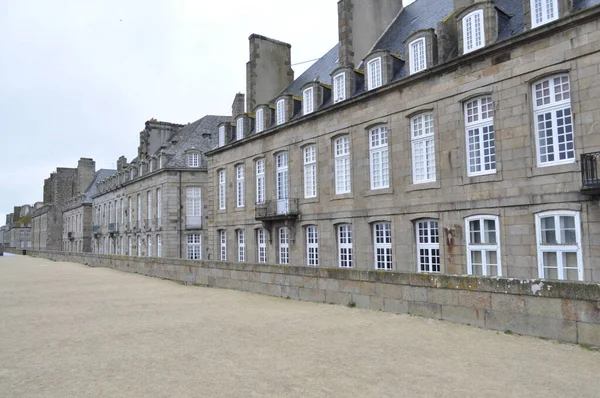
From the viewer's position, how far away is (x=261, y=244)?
79.2ft

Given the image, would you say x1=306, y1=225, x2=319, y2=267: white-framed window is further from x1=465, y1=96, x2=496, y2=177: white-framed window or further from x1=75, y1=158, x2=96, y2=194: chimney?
x1=75, y1=158, x2=96, y2=194: chimney

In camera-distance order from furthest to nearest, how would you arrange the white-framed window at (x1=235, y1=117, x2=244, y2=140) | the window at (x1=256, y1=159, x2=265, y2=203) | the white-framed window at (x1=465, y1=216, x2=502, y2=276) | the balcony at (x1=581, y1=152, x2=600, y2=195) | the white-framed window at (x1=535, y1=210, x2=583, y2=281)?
the white-framed window at (x1=235, y1=117, x2=244, y2=140) → the window at (x1=256, y1=159, x2=265, y2=203) → the white-framed window at (x1=465, y1=216, x2=502, y2=276) → the white-framed window at (x1=535, y1=210, x2=583, y2=281) → the balcony at (x1=581, y1=152, x2=600, y2=195)

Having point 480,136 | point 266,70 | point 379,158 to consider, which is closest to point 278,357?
point 480,136

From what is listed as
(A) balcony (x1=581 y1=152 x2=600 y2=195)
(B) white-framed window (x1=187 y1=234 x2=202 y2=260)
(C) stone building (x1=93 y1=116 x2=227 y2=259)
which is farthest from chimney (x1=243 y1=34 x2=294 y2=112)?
(A) balcony (x1=581 y1=152 x2=600 y2=195)

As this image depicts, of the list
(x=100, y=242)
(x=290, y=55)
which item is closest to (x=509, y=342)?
(x=290, y=55)

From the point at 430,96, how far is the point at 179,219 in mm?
Result: 25405

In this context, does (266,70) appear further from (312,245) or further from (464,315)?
(464,315)

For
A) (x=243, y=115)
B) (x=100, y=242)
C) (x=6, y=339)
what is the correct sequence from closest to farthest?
1. (x=6, y=339)
2. (x=243, y=115)
3. (x=100, y=242)

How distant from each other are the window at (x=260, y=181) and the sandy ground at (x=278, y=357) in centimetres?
1352

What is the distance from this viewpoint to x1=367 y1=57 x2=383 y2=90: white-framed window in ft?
56.7

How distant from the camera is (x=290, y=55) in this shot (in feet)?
94.1

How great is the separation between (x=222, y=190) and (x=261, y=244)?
17.2 ft

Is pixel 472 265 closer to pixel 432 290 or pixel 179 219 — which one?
pixel 432 290

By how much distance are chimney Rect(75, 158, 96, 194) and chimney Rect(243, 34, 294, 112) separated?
43.7 m
